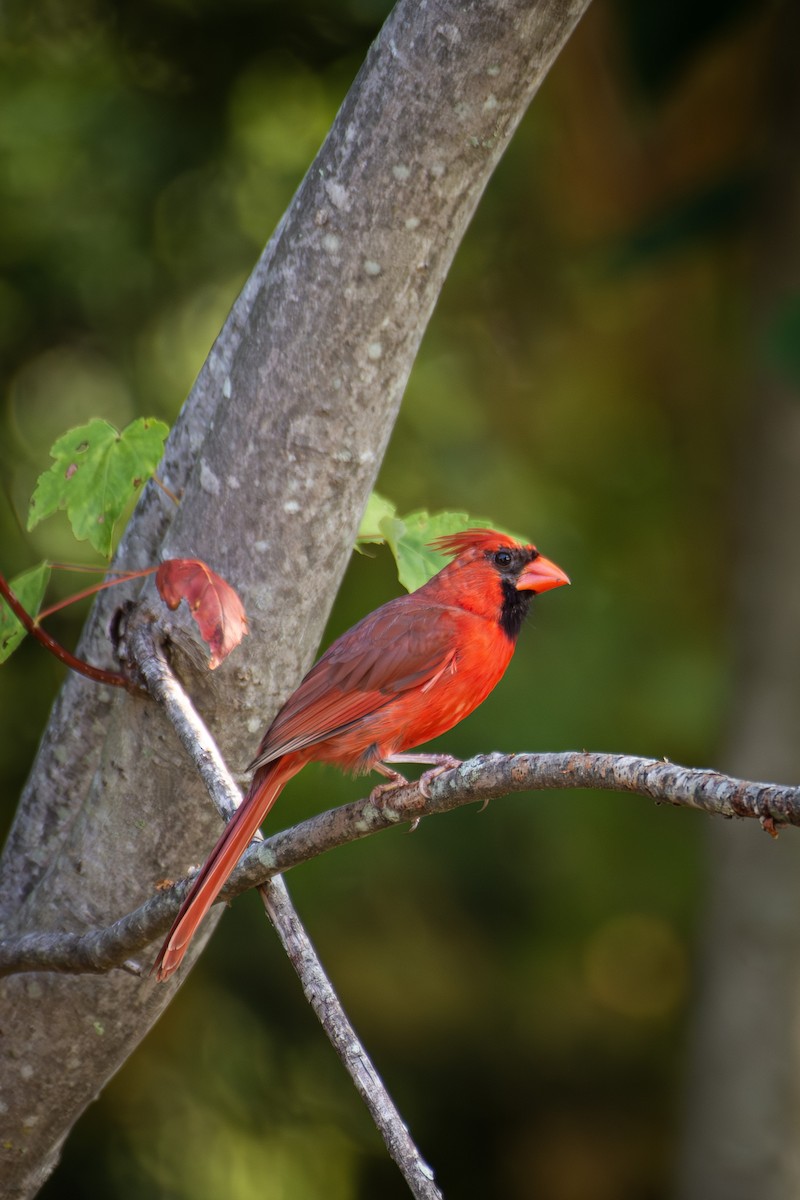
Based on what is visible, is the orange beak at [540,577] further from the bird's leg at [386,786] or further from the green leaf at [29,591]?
the green leaf at [29,591]

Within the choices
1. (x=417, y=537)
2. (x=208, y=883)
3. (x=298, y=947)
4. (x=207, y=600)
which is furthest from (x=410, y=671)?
(x=298, y=947)

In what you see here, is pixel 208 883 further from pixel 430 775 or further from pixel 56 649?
pixel 56 649

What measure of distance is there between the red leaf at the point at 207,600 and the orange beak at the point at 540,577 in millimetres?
878

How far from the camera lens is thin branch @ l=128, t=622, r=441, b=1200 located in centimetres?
131

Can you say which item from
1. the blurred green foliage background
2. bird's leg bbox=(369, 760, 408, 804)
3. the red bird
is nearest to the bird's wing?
the red bird

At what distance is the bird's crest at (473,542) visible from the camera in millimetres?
2578

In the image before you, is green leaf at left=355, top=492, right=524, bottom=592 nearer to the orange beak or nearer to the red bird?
the red bird

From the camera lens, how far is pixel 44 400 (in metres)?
4.09

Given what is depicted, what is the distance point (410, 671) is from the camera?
2262 millimetres

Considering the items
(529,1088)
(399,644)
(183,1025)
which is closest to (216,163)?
(399,644)

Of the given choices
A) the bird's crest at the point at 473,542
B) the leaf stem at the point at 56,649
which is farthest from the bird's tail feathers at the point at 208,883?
the bird's crest at the point at 473,542

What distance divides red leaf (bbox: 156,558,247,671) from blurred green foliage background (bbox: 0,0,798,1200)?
1931 mm

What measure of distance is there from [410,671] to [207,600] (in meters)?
0.57

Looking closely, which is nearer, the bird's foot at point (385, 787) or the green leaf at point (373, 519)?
the bird's foot at point (385, 787)
